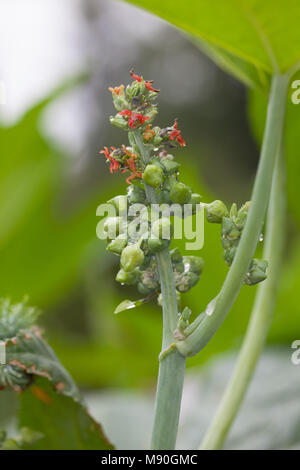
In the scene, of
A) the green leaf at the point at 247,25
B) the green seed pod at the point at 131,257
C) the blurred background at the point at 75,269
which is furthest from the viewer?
the blurred background at the point at 75,269

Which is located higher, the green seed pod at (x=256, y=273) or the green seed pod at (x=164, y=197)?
the green seed pod at (x=164, y=197)

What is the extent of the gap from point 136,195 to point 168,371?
109 mm

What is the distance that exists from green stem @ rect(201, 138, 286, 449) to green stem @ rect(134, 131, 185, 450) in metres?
0.15

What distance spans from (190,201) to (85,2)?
470cm

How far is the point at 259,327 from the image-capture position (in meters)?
0.52

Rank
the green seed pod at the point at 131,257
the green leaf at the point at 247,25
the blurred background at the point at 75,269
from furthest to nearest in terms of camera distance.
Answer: the blurred background at the point at 75,269
the green leaf at the point at 247,25
the green seed pod at the point at 131,257

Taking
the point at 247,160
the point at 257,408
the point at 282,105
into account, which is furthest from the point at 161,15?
the point at 247,160

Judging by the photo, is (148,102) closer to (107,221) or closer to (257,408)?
(107,221)

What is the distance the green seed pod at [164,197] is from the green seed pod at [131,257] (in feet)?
0.12

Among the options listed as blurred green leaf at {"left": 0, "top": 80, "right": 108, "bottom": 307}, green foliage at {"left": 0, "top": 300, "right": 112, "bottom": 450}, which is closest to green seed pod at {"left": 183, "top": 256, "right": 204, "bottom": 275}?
green foliage at {"left": 0, "top": 300, "right": 112, "bottom": 450}

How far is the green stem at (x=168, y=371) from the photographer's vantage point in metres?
0.35

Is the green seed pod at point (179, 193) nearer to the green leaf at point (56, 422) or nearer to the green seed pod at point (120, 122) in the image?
the green seed pod at point (120, 122)

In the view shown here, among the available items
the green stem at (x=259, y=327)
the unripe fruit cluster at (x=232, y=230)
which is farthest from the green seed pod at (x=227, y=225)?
the green stem at (x=259, y=327)

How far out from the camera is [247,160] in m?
2.76
